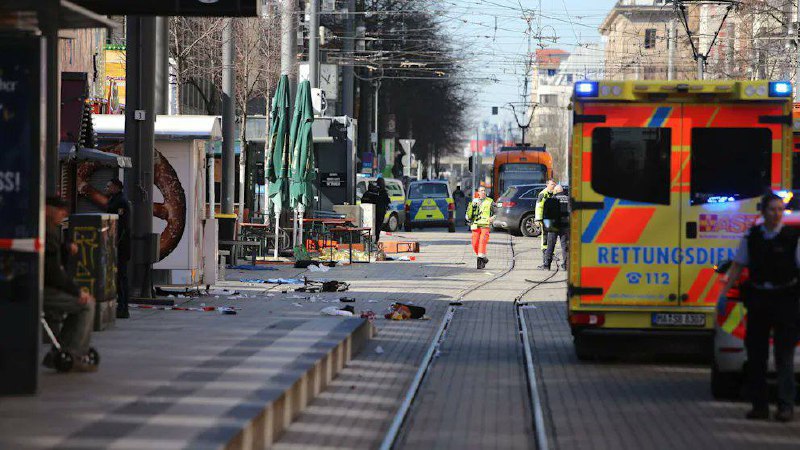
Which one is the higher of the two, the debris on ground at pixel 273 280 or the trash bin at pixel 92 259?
the trash bin at pixel 92 259

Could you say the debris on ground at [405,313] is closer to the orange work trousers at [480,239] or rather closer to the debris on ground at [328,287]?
the debris on ground at [328,287]

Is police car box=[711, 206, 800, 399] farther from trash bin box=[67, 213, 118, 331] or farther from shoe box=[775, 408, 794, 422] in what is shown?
trash bin box=[67, 213, 118, 331]

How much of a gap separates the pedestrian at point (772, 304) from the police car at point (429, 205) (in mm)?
43105

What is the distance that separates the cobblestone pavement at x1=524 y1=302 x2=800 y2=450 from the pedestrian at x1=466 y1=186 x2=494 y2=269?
1488 centimetres

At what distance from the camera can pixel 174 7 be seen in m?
14.6

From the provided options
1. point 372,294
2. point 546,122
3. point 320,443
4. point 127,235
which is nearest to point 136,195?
point 127,235

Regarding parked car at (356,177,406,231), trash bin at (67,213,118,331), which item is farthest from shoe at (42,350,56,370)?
parked car at (356,177,406,231)

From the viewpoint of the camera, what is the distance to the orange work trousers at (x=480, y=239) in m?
30.9

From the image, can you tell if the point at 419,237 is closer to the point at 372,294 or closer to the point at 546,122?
the point at 372,294

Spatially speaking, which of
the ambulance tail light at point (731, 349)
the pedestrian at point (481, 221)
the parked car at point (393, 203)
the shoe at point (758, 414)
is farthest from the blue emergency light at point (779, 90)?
the parked car at point (393, 203)

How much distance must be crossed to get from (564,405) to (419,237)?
36326mm

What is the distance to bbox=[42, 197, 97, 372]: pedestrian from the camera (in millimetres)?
11367

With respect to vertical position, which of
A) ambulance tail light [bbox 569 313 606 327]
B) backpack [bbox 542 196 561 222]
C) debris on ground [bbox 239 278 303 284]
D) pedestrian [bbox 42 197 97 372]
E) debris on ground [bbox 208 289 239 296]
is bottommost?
debris on ground [bbox 239 278 303 284]

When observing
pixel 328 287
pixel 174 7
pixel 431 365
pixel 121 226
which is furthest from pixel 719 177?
pixel 328 287
